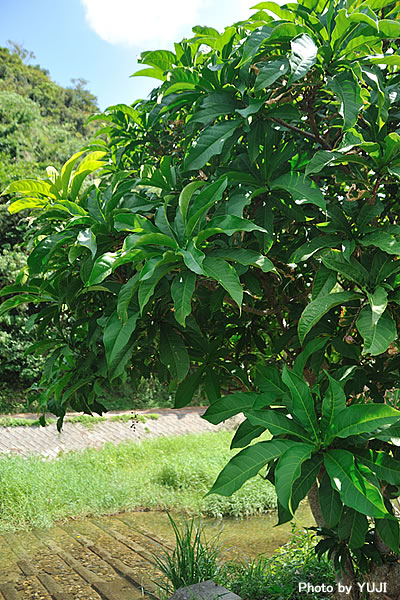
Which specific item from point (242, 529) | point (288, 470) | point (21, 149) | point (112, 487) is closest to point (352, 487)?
point (288, 470)

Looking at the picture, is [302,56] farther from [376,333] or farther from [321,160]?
[376,333]

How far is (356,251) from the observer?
4.10 feet

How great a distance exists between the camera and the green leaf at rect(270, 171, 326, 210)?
3.54 ft

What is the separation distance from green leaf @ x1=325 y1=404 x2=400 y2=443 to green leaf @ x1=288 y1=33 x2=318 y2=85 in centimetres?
61

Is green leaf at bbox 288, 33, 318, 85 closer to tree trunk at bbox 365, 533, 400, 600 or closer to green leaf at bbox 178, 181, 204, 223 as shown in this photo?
green leaf at bbox 178, 181, 204, 223

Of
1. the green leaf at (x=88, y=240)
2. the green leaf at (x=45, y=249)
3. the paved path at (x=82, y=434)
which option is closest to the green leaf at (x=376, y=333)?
the green leaf at (x=88, y=240)

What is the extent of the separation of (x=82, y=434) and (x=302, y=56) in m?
7.46

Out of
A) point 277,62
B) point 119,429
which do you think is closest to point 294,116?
point 277,62

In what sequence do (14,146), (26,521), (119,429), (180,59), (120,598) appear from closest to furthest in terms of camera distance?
(180,59) < (120,598) < (26,521) < (119,429) < (14,146)

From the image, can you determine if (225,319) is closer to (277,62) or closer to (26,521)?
(277,62)

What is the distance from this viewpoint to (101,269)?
3.37ft

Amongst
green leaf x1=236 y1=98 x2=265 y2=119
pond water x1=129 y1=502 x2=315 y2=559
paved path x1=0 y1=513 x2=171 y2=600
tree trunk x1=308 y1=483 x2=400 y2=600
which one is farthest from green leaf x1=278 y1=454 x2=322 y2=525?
pond water x1=129 y1=502 x2=315 y2=559

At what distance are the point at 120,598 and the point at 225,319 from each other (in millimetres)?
2405

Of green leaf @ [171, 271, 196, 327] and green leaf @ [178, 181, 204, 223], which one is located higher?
green leaf @ [178, 181, 204, 223]
